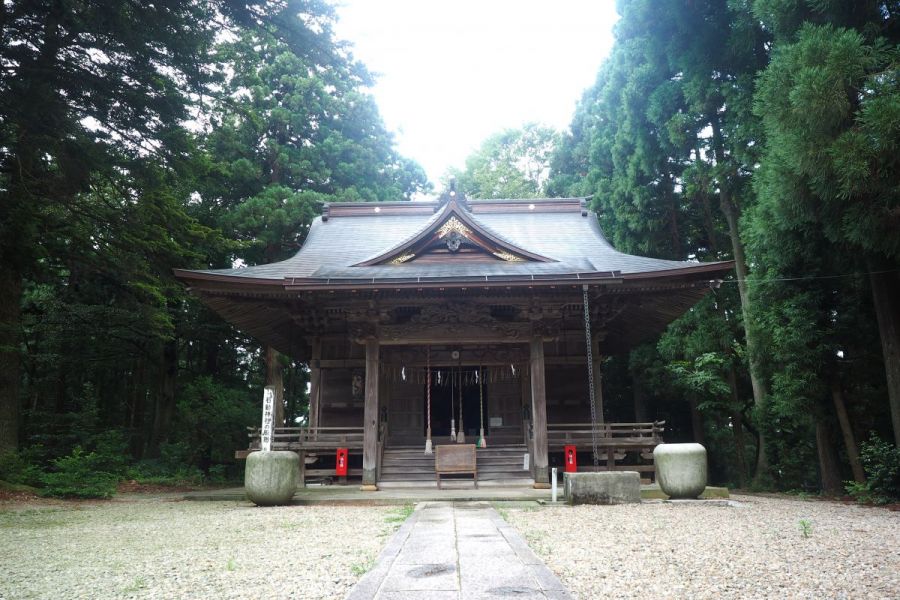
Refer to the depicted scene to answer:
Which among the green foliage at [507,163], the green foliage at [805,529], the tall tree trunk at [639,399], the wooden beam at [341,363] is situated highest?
the green foliage at [507,163]

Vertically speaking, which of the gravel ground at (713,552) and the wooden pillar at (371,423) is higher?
the wooden pillar at (371,423)

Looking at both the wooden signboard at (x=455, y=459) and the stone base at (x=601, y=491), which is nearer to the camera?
the stone base at (x=601, y=491)

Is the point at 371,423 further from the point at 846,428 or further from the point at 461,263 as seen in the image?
the point at 846,428

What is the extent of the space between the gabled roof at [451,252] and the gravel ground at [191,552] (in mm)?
4127

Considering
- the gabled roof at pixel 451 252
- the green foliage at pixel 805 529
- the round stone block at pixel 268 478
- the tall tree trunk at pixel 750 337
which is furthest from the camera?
the tall tree trunk at pixel 750 337

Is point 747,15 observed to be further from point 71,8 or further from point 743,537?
point 71,8

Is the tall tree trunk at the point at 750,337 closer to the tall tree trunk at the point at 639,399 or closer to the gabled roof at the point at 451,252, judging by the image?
the gabled roof at the point at 451,252

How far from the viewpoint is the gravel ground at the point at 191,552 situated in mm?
3629

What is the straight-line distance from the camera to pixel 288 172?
1959 cm

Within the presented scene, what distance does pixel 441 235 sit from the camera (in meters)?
11.7

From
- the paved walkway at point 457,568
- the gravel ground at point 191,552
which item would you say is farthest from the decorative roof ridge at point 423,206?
the paved walkway at point 457,568

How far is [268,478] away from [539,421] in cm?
495

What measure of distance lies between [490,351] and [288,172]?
11.2m

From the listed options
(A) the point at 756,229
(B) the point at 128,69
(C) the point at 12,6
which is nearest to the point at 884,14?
(A) the point at 756,229
